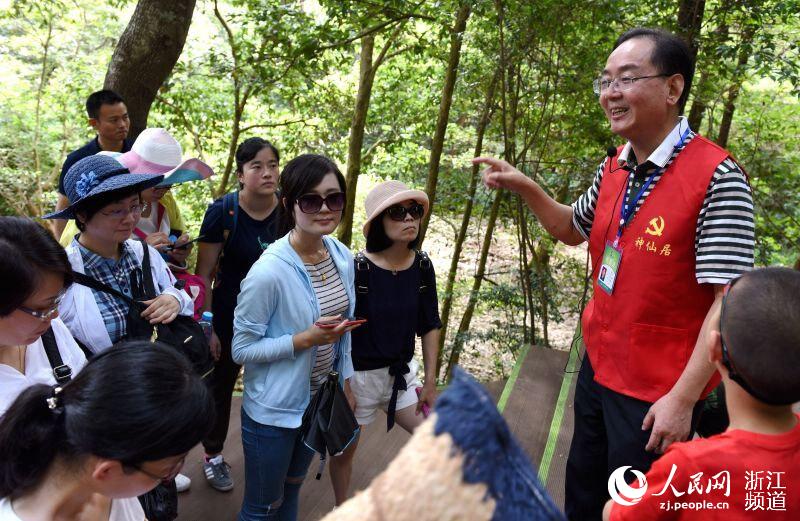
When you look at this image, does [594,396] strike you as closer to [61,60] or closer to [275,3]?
[275,3]

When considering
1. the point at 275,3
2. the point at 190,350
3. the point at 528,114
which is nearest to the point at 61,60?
the point at 275,3

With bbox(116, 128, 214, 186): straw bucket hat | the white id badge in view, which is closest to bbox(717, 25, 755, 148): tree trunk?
the white id badge

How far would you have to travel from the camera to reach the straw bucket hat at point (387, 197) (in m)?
2.70

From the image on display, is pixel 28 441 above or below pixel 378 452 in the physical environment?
above

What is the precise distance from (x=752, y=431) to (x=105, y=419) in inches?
59.3

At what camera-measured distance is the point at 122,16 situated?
11719 mm

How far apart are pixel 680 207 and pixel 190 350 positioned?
6.26 ft

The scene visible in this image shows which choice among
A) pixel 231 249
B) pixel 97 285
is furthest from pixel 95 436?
pixel 231 249

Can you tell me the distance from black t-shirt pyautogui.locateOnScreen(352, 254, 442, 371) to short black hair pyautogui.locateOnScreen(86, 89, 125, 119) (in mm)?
1979

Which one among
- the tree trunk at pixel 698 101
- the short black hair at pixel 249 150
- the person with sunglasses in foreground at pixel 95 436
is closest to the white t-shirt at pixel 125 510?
the person with sunglasses in foreground at pixel 95 436

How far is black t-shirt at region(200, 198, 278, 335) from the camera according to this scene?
300 cm

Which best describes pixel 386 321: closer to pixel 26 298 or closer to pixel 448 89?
pixel 26 298

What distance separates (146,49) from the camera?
362 cm

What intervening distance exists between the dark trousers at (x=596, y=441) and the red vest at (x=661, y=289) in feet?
0.23
